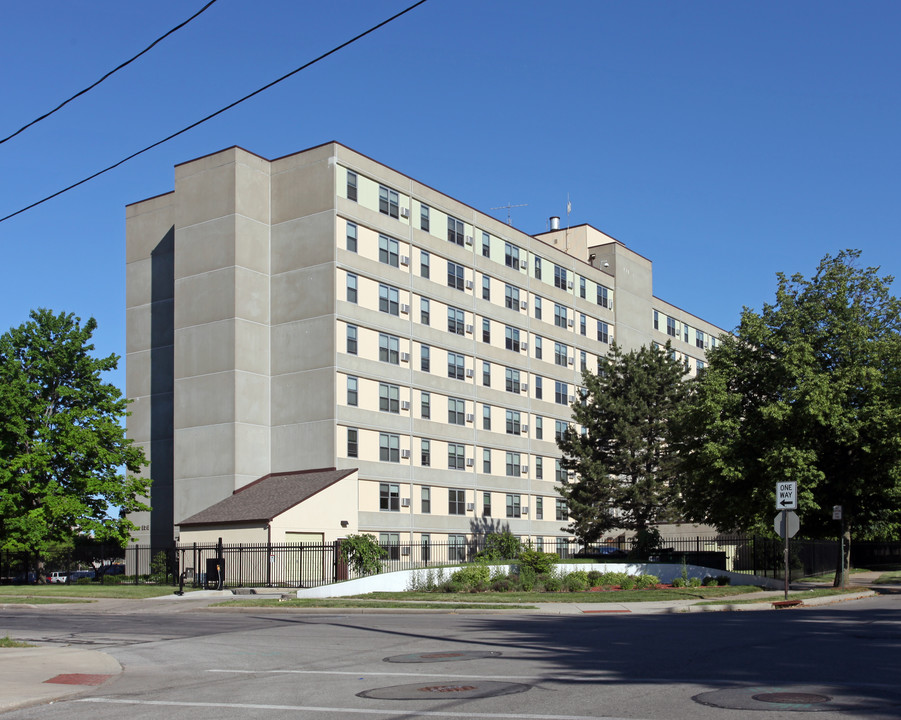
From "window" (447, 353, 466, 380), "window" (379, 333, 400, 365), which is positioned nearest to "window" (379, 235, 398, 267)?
"window" (379, 333, 400, 365)

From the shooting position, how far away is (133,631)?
870 inches

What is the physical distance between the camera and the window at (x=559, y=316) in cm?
7181

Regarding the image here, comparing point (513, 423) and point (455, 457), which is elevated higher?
point (513, 423)

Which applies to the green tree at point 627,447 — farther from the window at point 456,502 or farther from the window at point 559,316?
the window at point 559,316

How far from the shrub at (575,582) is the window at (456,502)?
22.3m

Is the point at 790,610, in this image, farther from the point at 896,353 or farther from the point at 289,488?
the point at 289,488

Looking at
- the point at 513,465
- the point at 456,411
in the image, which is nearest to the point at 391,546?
the point at 456,411

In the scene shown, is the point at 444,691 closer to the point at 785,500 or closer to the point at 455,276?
the point at 785,500

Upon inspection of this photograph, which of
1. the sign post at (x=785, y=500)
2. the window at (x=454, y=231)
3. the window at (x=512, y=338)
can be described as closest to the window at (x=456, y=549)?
the window at (x=512, y=338)

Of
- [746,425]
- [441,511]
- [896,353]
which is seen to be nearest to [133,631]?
[746,425]

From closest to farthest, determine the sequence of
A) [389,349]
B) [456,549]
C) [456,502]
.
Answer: [389,349] → [456,549] → [456,502]

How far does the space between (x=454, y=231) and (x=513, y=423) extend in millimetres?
13721

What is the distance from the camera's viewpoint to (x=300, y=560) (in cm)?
4106

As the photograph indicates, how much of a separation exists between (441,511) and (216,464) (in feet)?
45.9
